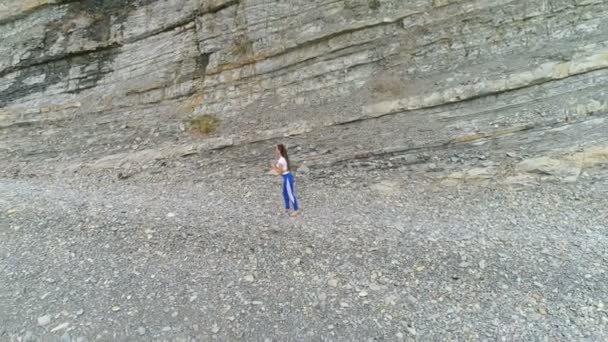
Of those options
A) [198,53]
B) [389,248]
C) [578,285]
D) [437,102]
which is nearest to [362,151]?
[437,102]

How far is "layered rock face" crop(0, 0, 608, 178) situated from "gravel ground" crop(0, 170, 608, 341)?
1.35 meters

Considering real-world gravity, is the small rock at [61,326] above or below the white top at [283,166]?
below

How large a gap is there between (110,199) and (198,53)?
14.6ft

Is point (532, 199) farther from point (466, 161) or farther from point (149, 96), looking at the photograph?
point (149, 96)

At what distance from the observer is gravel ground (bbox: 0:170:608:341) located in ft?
12.4

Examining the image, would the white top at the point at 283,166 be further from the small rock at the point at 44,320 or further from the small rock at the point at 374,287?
the small rock at the point at 44,320

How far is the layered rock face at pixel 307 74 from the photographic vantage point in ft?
21.0

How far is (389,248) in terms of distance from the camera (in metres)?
5.07

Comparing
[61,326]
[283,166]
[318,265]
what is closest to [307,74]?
[283,166]

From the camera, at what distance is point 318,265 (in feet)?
15.7

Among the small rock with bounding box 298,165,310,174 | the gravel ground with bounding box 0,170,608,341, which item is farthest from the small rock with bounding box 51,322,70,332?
the small rock with bounding box 298,165,310,174

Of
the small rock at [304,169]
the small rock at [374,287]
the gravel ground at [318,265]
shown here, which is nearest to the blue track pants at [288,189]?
the gravel ground at [318,265]

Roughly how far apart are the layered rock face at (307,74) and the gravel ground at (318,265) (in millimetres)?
1352

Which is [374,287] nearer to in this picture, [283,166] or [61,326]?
[283,166]
